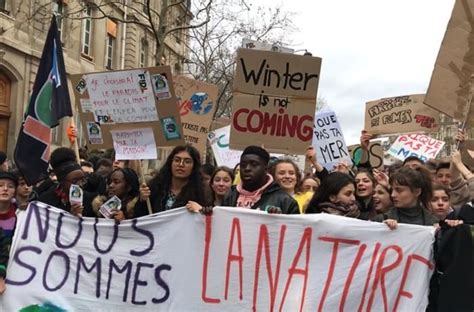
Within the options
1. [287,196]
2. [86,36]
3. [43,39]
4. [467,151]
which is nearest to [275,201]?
[287,196]

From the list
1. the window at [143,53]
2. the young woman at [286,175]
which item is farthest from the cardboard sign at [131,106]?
the window at [143,53]

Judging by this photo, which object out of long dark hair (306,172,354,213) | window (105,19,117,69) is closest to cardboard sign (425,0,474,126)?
long dark hair (306,172,354,213)

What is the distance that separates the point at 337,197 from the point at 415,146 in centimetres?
513

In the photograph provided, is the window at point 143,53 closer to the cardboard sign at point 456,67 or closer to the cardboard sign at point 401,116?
the cardboard sign at point 401,116

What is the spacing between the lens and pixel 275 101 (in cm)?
539

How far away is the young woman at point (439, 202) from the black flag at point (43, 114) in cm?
303

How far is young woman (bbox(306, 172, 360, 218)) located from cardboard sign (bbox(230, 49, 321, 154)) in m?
1.07

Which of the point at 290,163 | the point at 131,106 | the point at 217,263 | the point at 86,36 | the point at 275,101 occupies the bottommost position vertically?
the point at 217,263

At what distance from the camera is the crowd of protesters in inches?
146

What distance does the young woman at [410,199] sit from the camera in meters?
4.12

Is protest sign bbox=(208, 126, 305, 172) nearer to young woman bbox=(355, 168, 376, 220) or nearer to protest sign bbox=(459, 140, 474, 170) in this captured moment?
young woman bbox=(355, 168, 376, 220)

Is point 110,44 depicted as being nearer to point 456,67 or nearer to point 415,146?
point 415,146

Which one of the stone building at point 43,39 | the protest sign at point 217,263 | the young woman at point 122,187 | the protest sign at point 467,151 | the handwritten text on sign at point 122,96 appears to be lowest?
the protest sign at point 217,263

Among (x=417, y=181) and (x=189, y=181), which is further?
(x=189, y=181)
